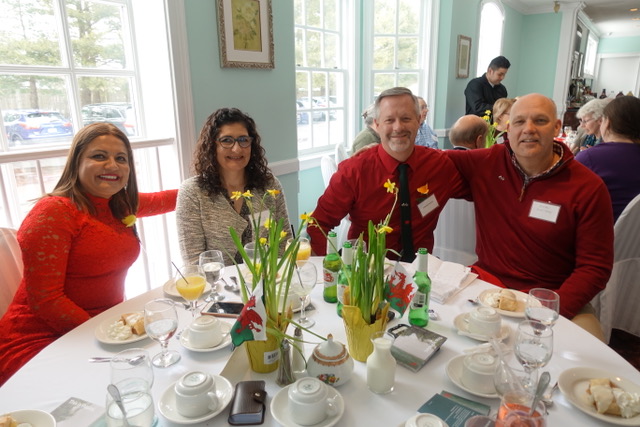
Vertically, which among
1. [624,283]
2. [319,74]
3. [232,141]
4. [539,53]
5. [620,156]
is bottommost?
[624,283]

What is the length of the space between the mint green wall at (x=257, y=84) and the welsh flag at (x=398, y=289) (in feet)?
6.40

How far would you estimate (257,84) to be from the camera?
9.78 ft

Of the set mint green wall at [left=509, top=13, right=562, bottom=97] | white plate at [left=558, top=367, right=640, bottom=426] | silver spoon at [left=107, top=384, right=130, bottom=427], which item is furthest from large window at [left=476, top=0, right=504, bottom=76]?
silver spoon at [left=107, top=384, right=130, bottom=427]

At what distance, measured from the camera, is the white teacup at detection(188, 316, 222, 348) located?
3.69 feet

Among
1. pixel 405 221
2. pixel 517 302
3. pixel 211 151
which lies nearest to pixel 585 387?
pixel 517 302

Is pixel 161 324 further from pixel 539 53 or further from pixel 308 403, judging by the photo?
pixel 539 53

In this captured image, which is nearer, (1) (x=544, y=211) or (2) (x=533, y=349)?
(2) (x=533, y=349)

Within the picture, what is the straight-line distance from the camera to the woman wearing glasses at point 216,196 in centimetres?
194

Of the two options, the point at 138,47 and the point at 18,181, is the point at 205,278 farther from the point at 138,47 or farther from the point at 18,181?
the point at 138,47

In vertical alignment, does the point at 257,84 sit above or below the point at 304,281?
above

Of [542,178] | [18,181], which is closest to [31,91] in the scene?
[18,181]

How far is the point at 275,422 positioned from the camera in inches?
34.6

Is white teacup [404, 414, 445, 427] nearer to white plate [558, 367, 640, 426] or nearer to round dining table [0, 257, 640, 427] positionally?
round dining table [0, 257, 640, 427]

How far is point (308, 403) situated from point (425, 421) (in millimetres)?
228
